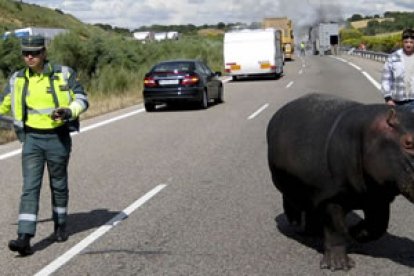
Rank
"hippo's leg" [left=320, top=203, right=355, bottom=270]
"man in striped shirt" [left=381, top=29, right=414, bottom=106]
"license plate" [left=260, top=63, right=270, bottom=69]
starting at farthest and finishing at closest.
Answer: "license plate" [left=260, top=63, right=270, bottom=69], "man in striped shirt" [left=381, top=29, right=414, bottom=106], "hippo's leg" [left=320, top=203, right=355, bottom=270]

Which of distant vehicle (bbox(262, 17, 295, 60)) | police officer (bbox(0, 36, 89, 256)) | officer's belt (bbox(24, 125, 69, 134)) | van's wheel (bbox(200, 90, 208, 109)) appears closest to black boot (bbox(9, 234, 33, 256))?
police officer (bbox(0, 36, 89, 256))

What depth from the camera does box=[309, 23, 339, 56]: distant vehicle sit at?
8488cm

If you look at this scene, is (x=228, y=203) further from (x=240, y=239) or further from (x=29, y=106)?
(x=29, y=106)

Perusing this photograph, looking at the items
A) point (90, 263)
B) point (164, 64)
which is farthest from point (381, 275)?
point (164, 64)

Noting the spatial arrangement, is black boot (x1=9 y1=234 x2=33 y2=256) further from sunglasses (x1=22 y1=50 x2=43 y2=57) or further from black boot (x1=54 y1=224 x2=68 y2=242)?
sunglasses (x1=22 y1=50 x2=43 y2=57)

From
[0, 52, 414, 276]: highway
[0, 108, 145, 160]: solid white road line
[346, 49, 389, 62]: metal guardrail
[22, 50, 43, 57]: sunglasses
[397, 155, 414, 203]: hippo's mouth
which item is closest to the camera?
[397, 155, 414, 203]: hippo's mouth

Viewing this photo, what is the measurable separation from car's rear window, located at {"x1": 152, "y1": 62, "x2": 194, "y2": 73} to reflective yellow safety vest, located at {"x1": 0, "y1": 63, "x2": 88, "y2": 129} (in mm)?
14304

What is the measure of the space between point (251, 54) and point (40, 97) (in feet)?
97.9

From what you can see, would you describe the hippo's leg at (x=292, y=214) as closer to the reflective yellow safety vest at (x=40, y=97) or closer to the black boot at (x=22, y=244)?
the reflective yellow safety vest at (x=40, y=97)

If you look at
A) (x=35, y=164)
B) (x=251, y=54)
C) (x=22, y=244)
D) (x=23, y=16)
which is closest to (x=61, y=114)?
(x=35, y=164)

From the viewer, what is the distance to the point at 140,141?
46.1 feet

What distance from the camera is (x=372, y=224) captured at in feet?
18.6

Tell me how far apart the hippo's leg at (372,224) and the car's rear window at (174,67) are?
596 inches

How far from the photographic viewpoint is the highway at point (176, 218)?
5809 millimetres
